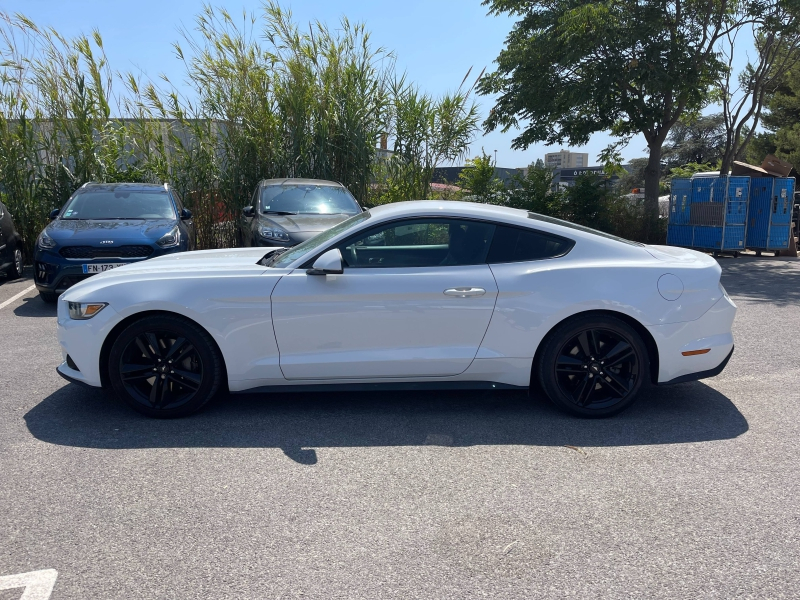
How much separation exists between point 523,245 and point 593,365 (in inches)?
35.3

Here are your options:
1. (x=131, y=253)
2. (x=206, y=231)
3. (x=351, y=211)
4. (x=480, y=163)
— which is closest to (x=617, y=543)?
(x=131, y=253)

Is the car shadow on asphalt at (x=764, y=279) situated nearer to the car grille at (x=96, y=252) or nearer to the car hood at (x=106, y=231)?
the car hood at (x=106, y=231)

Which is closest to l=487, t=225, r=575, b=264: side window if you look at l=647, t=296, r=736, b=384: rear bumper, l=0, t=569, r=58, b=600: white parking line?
l=647, t=296, r=736, b=384: rear bumper

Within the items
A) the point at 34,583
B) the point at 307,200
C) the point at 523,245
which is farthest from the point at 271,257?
the point at 307,200

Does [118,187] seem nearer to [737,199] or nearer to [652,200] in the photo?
[652,200]

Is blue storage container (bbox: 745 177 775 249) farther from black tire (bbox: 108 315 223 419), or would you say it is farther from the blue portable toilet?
black tire (bbox: 108 315 223 419)

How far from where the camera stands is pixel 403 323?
4645 millimetres

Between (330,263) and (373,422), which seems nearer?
(330,263)

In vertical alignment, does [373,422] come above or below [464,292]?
below

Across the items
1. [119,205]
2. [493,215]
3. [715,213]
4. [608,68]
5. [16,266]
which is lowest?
[16,266]

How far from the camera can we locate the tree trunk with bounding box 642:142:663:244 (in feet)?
55.0

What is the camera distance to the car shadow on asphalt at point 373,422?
4.39 meters

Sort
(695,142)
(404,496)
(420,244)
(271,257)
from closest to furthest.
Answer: (404,496) → (420,244) → (271,257) → (695,142)

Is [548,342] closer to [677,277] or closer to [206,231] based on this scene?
[677,277]
